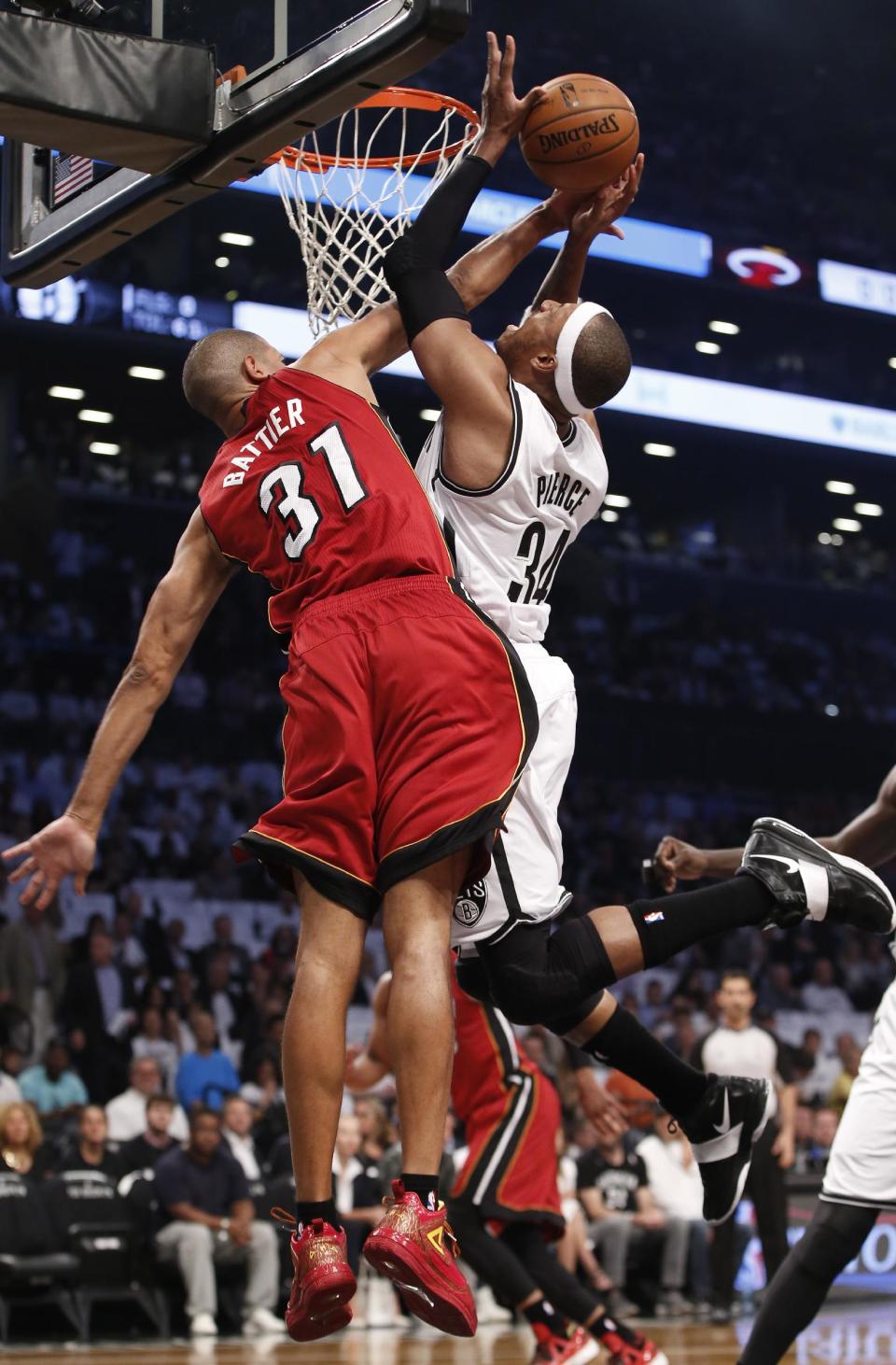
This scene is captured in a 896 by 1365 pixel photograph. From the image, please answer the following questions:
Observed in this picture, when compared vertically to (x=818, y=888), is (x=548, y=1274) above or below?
below

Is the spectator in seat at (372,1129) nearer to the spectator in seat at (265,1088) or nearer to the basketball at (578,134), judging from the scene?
the spectator in seat at (265,1088)

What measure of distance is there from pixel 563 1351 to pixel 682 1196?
466 cm

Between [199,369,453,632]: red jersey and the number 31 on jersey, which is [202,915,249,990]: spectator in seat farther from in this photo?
the number 31 on jersey

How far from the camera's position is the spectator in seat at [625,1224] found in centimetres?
1102

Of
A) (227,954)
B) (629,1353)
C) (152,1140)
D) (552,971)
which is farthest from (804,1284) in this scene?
(227,954)

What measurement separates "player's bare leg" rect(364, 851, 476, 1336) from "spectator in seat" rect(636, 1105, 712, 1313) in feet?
25.0

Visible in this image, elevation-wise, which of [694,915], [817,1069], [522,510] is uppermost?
[522,510]

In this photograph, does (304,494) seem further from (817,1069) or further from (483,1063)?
(817,1069)

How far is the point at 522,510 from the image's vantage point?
462cm

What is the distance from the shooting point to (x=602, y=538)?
26500 mm

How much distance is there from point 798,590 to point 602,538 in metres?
3.17

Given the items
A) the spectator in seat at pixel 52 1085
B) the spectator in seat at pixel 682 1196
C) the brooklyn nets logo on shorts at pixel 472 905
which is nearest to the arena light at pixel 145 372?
the spectator in seat at pixel 52 1085

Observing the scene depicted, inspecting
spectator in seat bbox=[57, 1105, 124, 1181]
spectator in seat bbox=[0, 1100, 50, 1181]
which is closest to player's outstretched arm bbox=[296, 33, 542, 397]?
spectator in seat bbox=[57, 1105, 124, 1181]

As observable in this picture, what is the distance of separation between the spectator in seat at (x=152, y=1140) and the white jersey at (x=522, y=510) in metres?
6.25
